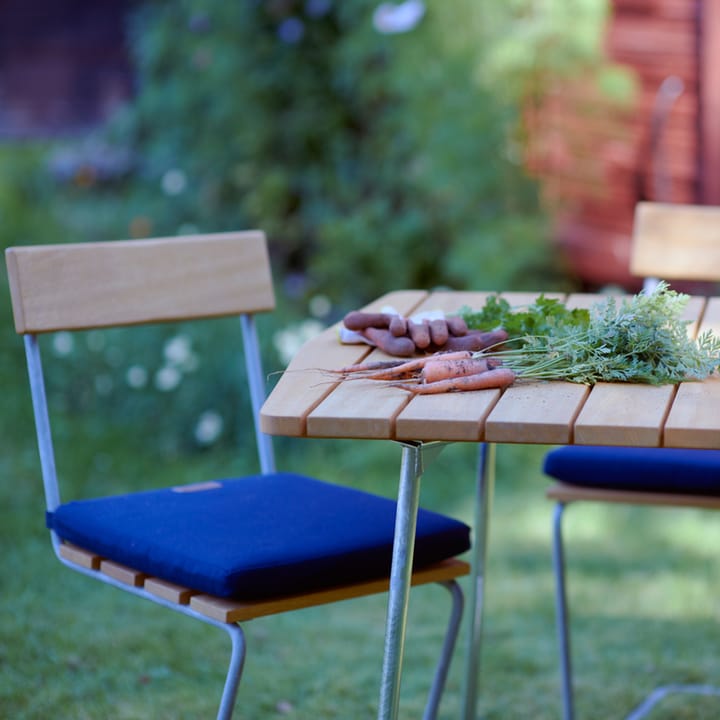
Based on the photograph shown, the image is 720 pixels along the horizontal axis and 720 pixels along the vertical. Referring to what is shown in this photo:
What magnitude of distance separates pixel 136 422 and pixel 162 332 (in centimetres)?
33

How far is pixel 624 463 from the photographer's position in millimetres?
2250

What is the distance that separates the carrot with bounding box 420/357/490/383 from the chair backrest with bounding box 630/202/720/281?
1064 mm

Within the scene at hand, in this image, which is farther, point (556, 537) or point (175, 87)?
point (175, 87)

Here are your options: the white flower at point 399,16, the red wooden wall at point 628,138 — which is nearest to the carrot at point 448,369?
the red wooden wall at point 628,138

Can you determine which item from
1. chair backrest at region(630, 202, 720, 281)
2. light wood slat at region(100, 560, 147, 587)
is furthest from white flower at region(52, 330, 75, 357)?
light wood slat at region(100, 560, 147, 587)

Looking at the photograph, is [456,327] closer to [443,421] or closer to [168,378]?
[443,421]

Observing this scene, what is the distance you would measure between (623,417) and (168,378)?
2630 mm

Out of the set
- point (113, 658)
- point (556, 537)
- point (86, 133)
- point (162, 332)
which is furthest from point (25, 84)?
point (556, 537)

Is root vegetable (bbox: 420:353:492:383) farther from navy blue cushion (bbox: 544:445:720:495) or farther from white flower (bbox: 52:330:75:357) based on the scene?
white flower (bbox: 52:330:75:357)

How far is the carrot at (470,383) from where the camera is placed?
1582 millimetres

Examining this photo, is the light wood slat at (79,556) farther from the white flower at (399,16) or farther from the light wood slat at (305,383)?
the white flower at (399,16)

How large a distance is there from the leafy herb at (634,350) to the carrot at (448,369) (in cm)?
5

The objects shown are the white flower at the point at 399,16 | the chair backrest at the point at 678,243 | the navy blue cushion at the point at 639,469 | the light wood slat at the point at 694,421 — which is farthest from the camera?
the white flower at the point at 399,16

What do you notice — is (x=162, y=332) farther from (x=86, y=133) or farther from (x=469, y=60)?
(x=86, y=133)
